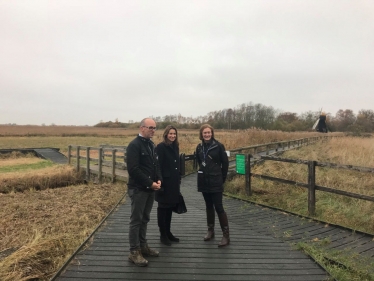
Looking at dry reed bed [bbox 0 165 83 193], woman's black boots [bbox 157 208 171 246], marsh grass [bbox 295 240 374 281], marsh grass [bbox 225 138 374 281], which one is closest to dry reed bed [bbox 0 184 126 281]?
dry reed bed [bbox 0 165 83 193]

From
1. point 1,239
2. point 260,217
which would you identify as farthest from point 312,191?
point 1,239

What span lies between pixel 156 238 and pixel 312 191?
10.2 ft

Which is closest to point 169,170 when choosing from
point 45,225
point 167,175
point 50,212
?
point 167,175

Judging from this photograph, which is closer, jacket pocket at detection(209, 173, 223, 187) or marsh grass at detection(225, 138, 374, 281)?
marsh grass at detection(225, 138, 374, 281)

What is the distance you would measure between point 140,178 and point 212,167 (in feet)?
3.95

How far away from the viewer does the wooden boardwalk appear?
11.0 ft

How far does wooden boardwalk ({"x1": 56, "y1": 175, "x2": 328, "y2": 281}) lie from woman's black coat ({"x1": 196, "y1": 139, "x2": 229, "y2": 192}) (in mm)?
839

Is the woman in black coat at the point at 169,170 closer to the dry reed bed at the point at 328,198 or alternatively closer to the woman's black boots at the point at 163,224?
the woman's black boots at the point at 163,224

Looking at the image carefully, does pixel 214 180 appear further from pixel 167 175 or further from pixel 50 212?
pixel 50 212

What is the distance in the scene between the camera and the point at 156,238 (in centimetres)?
459

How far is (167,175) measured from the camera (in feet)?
13.3

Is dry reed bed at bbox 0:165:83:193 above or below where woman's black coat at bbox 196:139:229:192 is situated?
below

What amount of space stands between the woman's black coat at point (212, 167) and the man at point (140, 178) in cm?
82

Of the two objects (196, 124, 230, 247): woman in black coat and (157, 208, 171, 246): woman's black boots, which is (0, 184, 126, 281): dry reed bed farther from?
(196, 124, 230, 247): woman in black coat
